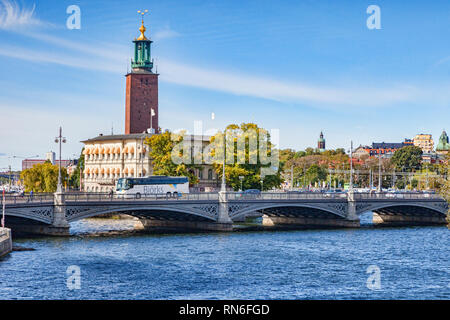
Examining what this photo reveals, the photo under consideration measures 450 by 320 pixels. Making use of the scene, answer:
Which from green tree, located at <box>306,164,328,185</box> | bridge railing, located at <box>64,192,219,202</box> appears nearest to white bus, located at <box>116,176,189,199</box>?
bridge railing, located at <box>64,192,219,202</box>

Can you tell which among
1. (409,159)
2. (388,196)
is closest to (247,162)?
(388,196)

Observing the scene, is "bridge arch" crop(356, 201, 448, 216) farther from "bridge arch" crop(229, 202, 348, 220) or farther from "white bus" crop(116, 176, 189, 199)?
"white bus" crop(116, 176, 189, 199)

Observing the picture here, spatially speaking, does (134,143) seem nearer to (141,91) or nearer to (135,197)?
(141,91)

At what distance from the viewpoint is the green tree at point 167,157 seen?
111000mm

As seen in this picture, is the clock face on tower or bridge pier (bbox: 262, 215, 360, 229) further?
the clock face on tower

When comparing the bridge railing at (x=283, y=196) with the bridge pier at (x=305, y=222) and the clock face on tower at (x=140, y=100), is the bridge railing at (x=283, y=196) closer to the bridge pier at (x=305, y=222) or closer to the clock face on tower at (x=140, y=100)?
the bridge pier at (x=305, y=222)

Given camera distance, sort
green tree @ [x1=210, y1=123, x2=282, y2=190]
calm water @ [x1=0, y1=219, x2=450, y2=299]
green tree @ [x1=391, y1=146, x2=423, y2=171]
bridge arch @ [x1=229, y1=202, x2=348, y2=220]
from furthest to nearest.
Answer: green tree @ [x1=391, y1=146, x2=423, y2=171], green tree @ [x1=210, y1=123, x2=282, y2=190], bridge arch @ [x1=229, y1=202, x2=348, y2=220], calm water @ [x1=0, y1=219, x2=450, y2=299]

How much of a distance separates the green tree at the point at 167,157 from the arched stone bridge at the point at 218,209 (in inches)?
501

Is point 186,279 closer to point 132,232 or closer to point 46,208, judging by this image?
point 46,208

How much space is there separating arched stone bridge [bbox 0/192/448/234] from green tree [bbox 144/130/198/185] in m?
12.7

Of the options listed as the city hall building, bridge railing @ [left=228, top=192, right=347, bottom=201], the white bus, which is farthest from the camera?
the city hall building

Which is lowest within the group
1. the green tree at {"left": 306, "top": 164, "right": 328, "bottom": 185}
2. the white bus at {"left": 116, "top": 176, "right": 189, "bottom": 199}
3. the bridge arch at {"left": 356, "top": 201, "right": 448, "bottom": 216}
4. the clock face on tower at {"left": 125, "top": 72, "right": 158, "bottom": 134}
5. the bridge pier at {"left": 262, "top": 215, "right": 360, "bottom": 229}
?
the bridge pier at {"left": 262, "top": 215, "right": 360, "bottom": 229}

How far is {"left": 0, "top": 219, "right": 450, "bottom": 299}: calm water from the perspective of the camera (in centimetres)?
4484
